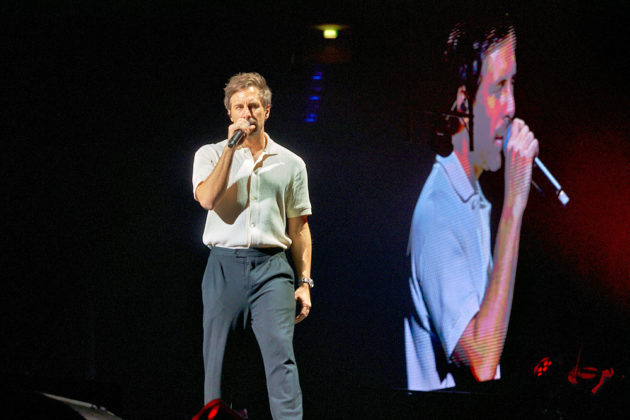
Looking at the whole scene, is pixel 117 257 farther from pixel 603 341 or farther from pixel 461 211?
pixel 603 341

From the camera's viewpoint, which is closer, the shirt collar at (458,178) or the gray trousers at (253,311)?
the gray trousers at (253,311)

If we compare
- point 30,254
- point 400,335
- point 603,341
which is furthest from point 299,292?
point 603,341

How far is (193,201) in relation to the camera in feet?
12.0

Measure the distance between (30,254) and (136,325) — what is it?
74cm

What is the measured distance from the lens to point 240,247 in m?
2.57

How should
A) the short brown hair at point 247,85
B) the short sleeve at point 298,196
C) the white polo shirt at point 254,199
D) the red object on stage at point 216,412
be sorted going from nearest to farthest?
the red object on stage at point 216,412, the white polo shirt at point 254,199, the short brown hair at point 247,85, the short sleeve at point 298,196

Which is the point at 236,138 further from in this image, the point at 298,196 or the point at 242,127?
the point at 298,196

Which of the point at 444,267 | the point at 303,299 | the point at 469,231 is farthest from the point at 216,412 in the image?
the point at 469,231

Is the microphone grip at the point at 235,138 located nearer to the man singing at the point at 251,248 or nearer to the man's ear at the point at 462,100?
the man singing at the point at 251,248

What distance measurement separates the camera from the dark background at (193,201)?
3.61 metres

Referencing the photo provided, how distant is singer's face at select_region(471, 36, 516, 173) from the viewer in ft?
12.7

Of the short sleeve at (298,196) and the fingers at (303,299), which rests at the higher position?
the short sleeve at (298,196)

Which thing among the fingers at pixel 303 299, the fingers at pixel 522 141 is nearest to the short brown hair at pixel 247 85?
the fingers at pixel 303 299

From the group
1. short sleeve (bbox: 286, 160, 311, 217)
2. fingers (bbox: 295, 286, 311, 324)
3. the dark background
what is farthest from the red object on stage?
the dark background
